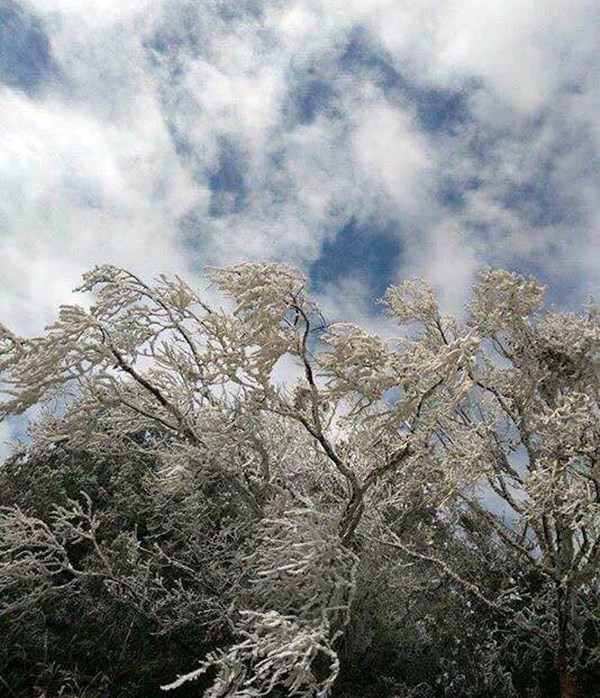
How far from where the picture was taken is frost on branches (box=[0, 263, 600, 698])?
582 cm

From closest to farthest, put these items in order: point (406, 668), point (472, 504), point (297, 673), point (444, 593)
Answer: point (297, 673) → point (472, 504) → point (406, 668) → point (444, 593)

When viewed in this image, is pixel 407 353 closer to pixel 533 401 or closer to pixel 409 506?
pixel 533 401

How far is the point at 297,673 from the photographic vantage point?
5035 millimetres

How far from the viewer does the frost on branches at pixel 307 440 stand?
5820 millimetres

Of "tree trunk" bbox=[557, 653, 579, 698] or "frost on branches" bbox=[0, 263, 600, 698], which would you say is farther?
"tree trunk" bbox=[557, 653, 579, 698]

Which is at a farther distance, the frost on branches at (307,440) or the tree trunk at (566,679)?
the tree trunk at (566,679)

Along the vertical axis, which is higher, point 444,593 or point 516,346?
point 516,346

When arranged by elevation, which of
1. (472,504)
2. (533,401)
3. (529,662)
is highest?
(533,401)

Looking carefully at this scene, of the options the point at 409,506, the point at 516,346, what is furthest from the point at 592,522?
the point at 409,506

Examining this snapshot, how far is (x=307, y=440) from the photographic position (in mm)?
9133

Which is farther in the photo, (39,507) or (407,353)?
(39,507)

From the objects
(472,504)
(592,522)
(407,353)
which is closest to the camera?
(407,353)

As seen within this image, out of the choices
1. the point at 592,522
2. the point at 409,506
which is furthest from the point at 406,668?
the point at 592,522

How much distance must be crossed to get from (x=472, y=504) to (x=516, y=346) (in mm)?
2771
